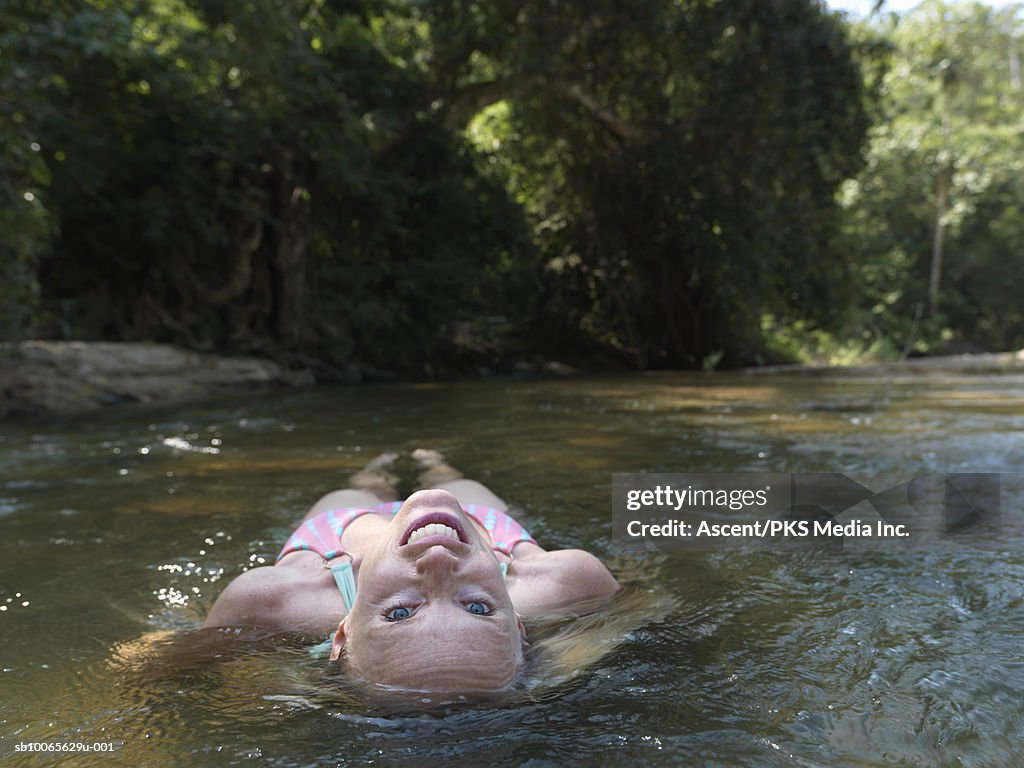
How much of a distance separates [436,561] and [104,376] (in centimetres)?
878

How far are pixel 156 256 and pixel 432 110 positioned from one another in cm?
523

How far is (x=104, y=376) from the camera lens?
31.2 ft

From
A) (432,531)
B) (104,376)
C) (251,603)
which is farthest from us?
(104,376)

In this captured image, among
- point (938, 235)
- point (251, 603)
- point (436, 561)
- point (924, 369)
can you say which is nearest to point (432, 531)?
point (436, 561)

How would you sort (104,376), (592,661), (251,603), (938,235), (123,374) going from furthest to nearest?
1. (938,235)
2. (123,374)
3. (104,376)
4. (251,603)
5. (592,661)

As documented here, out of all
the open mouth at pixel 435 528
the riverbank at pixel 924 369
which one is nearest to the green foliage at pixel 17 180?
the open mouth at pixel 435 528

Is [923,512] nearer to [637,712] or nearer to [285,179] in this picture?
[637,712]

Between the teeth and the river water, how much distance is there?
0.42 meters

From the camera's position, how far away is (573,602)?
2.78 m

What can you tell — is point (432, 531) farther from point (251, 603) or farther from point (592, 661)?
point (251, 603)

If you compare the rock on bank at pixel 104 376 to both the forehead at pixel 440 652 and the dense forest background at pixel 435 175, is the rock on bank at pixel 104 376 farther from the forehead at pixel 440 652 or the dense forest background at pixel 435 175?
the forehead at pixel 440 652

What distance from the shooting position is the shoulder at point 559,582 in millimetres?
2732

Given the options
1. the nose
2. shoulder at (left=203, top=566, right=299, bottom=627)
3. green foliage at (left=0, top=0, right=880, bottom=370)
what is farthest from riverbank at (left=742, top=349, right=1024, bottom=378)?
the nose

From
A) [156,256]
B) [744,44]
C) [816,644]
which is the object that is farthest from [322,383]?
[816,644]
